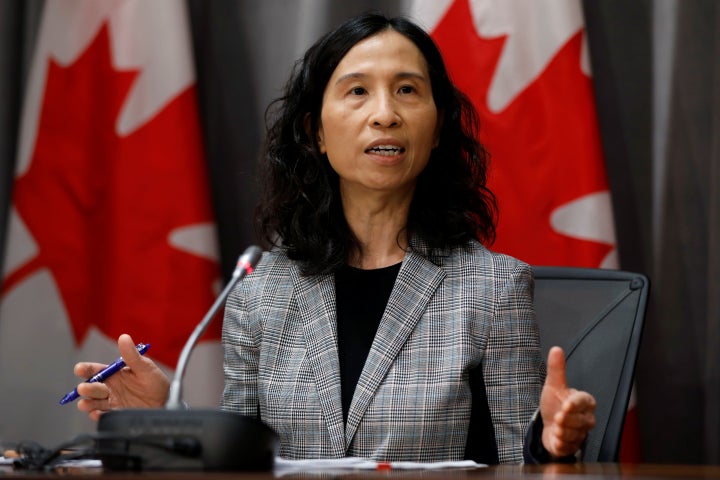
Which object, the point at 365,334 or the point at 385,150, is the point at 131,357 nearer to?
the point at 365,334

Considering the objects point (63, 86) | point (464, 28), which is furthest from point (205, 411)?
point (63, 86)

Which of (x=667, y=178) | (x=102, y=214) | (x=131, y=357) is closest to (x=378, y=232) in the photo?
(x=131, y=357)

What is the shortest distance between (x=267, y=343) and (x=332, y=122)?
1.38 feet

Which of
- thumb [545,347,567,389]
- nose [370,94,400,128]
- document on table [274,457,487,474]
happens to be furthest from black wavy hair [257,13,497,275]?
document on table [274,457,487,474]

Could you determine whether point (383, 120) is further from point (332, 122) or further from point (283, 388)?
point (283, 388)

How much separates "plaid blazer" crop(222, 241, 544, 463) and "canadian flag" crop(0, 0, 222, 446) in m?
0.75

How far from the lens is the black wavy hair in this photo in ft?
6.20

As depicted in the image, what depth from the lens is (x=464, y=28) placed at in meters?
2.45

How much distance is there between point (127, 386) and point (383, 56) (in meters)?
0.74

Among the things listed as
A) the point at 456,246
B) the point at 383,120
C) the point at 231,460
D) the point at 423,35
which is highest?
the point at 423,35

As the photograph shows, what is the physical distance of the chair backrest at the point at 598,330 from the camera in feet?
5.71

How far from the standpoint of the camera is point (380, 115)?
179 centimetres

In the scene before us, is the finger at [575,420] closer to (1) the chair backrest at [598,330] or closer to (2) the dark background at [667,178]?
(1) the chair backrest at [598,330]

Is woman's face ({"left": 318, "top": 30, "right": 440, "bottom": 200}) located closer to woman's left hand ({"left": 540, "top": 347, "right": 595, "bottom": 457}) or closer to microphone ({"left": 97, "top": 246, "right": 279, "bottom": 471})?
woman's left hand ({"left": 540, "top": 347, "right": 595, "bottom": 457})
